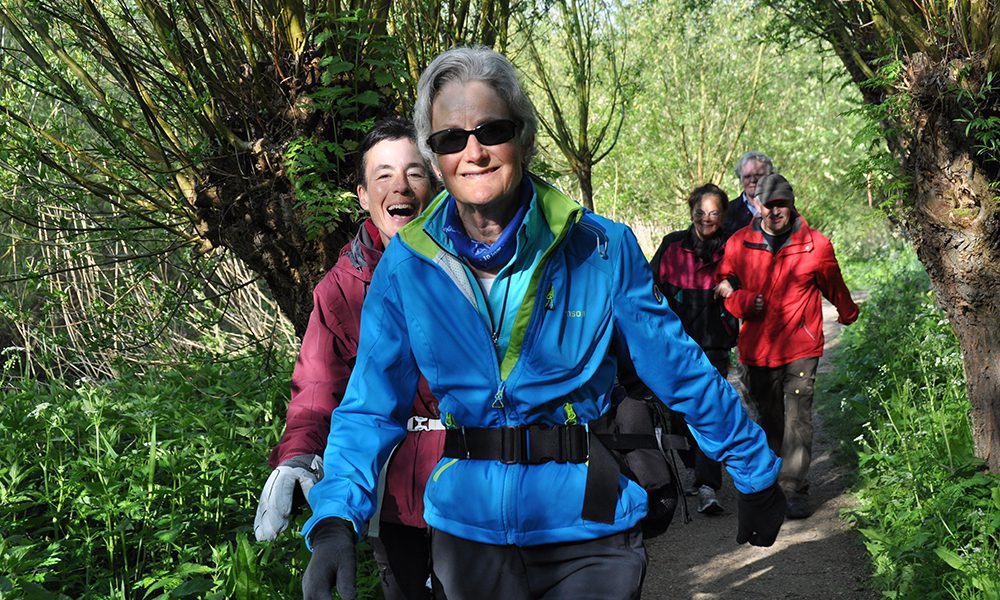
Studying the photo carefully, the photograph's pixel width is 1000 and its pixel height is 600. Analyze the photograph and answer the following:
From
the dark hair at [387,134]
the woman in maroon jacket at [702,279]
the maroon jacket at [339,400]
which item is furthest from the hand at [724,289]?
the maroon jacket at [339,400]

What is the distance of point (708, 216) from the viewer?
282 inches

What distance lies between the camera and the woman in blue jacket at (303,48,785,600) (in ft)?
7.93

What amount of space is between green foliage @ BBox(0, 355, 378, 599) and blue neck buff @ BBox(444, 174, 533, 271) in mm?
1975

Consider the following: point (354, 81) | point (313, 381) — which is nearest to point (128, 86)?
point (354, 81)

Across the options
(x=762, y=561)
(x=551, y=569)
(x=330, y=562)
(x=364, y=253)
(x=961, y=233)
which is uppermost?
(x=364, y=253)

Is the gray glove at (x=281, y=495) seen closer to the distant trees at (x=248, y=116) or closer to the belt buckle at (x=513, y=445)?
the belt buckle at (x=513, y=445)

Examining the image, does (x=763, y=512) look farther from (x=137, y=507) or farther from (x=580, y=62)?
(x=580, y=62)

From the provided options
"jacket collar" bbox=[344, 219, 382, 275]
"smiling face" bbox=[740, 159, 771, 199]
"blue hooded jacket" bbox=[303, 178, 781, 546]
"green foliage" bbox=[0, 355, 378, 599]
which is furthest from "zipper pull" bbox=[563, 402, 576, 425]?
"smiling face" bbox=[740, 159, 771, 199]

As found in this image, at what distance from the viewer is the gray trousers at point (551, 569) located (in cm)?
243

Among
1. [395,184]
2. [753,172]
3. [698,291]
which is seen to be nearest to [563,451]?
[395,184]

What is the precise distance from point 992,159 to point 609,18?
25.4 ft

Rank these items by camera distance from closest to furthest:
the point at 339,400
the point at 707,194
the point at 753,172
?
1. the point at 339,400
2. the point at 707,194
3. the point at 753,172

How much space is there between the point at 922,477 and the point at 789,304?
156cm

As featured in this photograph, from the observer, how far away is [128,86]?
5.22 meters
